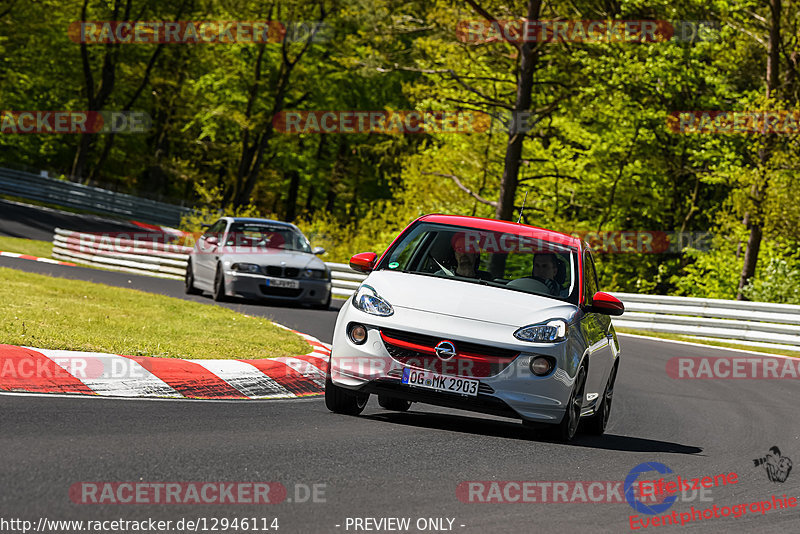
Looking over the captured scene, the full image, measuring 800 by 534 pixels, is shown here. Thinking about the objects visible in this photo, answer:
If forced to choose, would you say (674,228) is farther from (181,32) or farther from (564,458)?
(564,458)

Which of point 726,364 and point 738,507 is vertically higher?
point 738,507

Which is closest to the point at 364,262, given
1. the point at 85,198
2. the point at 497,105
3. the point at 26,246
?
the point at 497,105

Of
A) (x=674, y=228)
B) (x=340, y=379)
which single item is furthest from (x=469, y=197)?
(x=340, y=379)

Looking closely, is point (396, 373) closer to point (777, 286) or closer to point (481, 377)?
point (481, 377)

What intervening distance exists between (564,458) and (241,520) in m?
3.38

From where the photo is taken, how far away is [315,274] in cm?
2145

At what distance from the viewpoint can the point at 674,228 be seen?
41656 millimetres

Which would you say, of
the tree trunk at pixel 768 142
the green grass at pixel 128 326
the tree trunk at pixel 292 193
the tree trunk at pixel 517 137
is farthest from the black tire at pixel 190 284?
the tree trunk at pixel 292 193

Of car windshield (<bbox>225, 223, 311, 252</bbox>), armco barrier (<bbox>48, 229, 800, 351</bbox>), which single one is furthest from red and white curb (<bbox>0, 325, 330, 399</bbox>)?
armco barrier (<bbox>48, 229, 800, 351</bbox>)

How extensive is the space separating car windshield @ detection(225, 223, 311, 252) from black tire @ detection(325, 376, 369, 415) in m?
12.6

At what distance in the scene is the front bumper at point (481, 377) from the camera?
26.6 ft

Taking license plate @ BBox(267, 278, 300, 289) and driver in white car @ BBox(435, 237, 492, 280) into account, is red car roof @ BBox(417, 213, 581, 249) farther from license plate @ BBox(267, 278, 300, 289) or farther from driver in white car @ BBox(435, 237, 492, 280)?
license plate @ BBox(267, 278, 300, 289)

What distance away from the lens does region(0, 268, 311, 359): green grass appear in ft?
34.9

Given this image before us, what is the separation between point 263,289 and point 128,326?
829 centimetres
